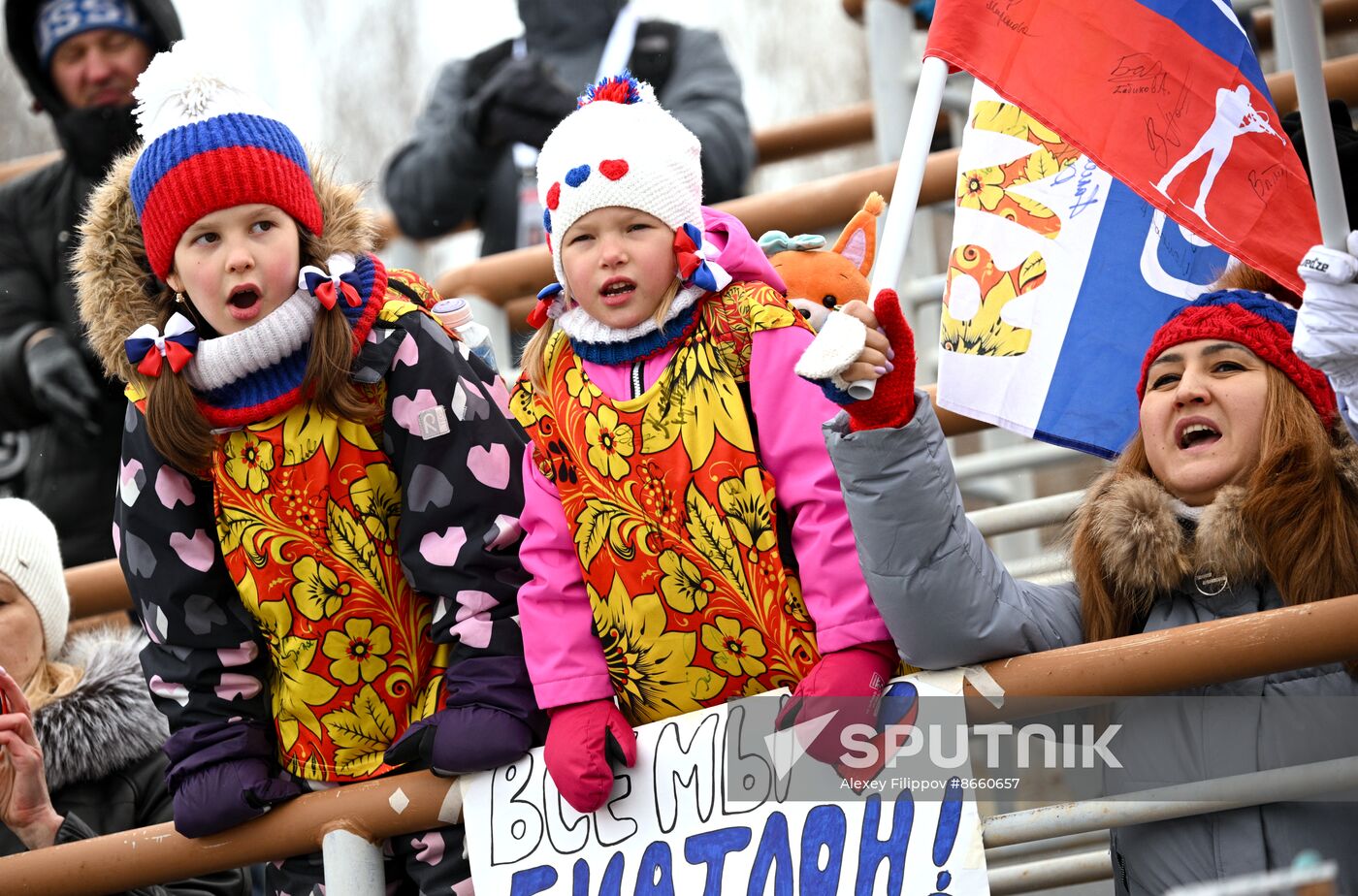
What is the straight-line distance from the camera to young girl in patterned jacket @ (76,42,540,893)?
329 centimetres

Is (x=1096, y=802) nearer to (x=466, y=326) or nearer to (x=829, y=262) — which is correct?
→ (x=829, y=262)

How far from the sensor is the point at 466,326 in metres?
3.69

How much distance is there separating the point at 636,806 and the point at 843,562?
495 millimetres

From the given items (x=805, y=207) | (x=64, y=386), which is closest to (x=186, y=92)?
(x=64, y=386)

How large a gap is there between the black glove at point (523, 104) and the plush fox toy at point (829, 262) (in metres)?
1.59

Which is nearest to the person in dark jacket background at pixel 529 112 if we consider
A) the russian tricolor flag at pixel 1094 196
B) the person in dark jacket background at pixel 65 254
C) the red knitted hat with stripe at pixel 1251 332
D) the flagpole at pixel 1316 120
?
the person in dark jacket background at pixel 65 254

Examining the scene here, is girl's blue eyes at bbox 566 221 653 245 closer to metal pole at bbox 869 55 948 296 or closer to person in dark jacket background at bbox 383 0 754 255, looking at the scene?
metal pole at bbox 869 55 948 296

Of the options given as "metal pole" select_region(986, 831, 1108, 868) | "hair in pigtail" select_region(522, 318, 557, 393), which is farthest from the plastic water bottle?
"metal pole" select_region(986, 831, 1108, 868)

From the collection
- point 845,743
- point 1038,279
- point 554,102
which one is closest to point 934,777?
point 845,743

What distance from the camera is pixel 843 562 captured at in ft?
9.85

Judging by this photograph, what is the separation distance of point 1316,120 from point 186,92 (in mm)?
1896

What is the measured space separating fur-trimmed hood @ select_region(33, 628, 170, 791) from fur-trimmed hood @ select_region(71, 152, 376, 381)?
753mm

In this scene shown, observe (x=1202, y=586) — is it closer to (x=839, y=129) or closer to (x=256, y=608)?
(x=256, y=608)
